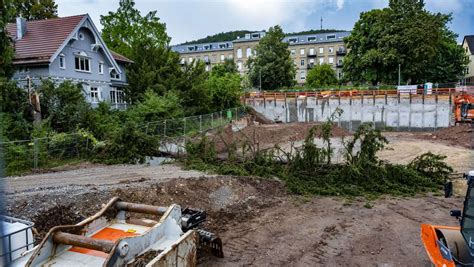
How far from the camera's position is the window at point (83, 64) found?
2769 centimetres

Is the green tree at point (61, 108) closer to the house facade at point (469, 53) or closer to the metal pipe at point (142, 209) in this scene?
the metal pipe at point (142, 209)

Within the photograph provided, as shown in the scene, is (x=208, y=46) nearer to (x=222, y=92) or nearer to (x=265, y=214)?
(x=222, y=92)

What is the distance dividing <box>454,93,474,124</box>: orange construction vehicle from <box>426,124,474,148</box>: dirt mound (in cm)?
61

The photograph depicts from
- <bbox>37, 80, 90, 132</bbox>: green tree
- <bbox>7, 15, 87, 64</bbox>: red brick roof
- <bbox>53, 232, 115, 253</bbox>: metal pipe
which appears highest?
<bbox>7, 15, 87, 64</bbox>: red brick roof

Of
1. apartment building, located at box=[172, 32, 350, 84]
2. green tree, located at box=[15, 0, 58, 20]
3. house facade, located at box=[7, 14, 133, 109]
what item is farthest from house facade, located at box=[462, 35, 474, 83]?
green tree, located at box=[15, 0, 58, 20]

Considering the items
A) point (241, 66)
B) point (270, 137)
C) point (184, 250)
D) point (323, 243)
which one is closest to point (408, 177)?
point (323, 243)

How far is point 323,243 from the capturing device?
28.3 feet

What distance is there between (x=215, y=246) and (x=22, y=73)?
2293 centimetres

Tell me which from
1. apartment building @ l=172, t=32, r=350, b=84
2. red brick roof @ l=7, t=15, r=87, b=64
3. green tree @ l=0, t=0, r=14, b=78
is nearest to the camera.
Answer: green tree @ l=0, t=0, r=14, b=78

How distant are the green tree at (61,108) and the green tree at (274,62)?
37.4 m

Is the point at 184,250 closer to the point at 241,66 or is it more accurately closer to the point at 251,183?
the point at 251,183

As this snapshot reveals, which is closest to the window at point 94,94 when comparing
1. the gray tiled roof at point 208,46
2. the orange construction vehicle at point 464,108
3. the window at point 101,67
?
the window at point 101,67

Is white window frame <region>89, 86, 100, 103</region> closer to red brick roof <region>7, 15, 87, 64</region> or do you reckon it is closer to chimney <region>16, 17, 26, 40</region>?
red brick roof <region>7, 15, 87, 64</region>

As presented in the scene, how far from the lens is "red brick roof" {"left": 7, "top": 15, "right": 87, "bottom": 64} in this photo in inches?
966
